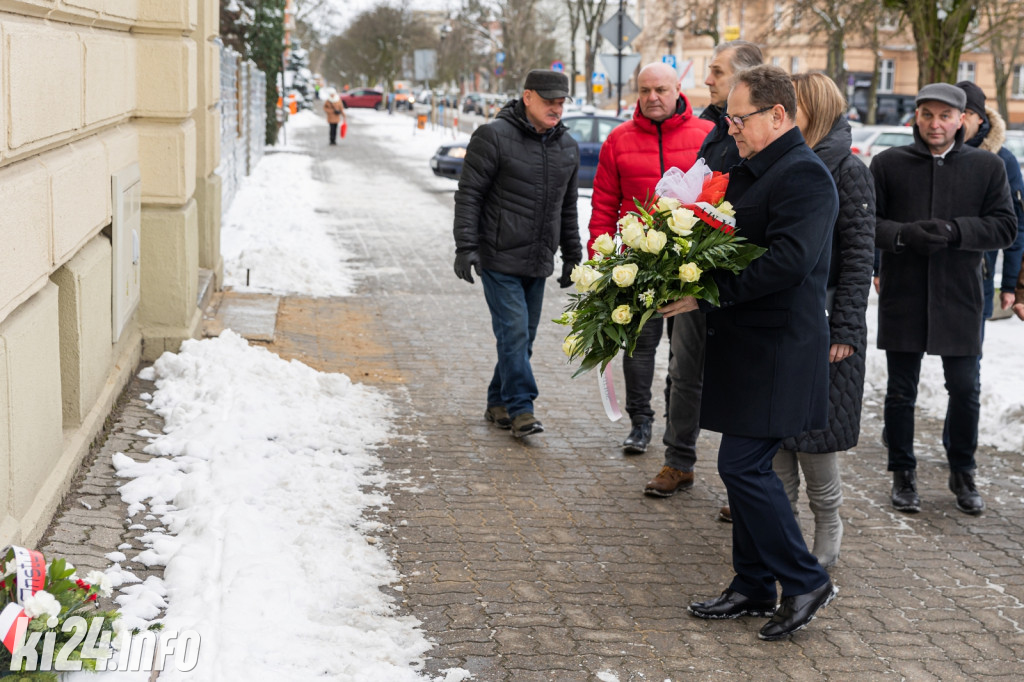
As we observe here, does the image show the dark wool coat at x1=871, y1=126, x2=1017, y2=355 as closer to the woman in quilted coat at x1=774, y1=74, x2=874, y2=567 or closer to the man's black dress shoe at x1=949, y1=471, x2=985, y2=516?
the man's black dress shoe at x1=949, y1=471, x2=985, y2=516

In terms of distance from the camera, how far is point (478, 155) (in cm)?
679

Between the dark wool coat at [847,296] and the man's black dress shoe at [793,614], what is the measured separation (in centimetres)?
64

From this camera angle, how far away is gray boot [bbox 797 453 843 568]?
5020 mm

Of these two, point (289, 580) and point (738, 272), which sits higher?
point (738, 272)

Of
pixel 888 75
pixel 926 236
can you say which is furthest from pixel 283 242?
pixel 888 75

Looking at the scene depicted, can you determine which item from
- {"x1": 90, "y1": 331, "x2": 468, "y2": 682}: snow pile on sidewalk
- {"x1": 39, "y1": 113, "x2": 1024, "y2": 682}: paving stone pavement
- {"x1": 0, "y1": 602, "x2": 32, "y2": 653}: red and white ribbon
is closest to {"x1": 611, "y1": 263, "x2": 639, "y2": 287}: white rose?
{"x1": 39, "y1": 113, "x2": 1024, "y2": 682}: paving stone pavement

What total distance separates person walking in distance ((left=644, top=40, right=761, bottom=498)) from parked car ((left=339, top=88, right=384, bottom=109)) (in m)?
81.2

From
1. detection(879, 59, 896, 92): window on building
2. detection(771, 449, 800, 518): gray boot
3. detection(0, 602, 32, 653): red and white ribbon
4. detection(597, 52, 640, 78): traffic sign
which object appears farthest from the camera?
detection(879, 59, 896, 92): window on building

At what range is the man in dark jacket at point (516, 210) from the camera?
6.78 m

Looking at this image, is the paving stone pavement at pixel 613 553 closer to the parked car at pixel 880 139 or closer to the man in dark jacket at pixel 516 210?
the man in dark jacket at pixel 516 210

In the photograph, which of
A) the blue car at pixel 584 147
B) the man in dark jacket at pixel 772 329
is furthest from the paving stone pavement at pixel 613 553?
the blue car at pixel 584 147

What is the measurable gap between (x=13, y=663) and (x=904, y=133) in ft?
82.6

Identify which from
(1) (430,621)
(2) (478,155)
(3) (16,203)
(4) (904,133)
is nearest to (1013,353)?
(2) (478,155)

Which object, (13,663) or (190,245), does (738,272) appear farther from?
(190,245)
